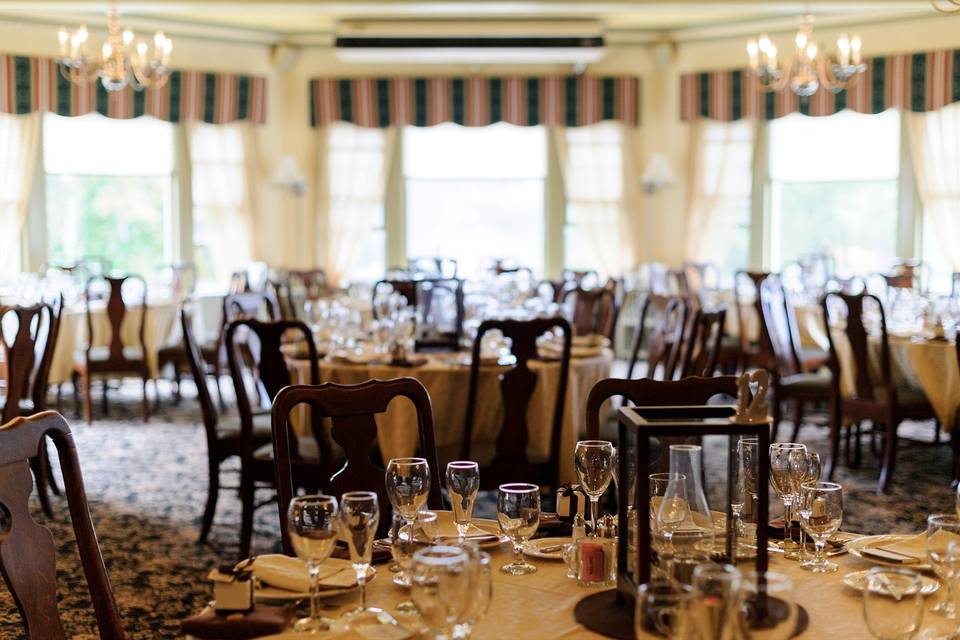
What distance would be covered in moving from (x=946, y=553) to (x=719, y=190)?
9823 mm

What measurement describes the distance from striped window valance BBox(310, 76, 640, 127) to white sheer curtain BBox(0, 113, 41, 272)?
2.94 meters

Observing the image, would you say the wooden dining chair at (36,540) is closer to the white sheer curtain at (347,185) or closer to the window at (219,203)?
the window at (219,203)

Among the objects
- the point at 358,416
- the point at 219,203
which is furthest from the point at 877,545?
the point at 219,203

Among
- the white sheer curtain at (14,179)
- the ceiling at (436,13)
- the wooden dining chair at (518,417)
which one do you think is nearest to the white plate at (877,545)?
the wooden dining chair at (518,417)

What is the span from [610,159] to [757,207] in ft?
5.24

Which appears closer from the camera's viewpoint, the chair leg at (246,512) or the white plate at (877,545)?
the white plate at (877,545)

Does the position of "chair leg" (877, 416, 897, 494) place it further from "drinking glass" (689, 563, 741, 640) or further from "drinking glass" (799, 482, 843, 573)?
"drinking glass" (689, 563, 741, 640)

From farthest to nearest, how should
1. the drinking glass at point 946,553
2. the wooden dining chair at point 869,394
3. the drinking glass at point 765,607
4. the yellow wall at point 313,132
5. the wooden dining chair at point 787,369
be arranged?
the yellow wall at point 313,132, the wooden dining chair at point 787,369, the wooden dining chair at point 869,394, the drinking glass at point 946,553, the drinking glass at point 765,607

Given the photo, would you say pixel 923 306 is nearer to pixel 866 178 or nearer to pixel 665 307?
pixel 665 307

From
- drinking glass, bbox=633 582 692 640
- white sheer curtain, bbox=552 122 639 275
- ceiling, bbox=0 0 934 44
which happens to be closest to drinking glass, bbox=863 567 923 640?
drinking glass, bbox=633 582 692 640

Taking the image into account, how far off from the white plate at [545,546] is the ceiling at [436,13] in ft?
25.0

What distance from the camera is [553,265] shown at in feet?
39.1

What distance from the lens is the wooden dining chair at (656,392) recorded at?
2633 millimetres

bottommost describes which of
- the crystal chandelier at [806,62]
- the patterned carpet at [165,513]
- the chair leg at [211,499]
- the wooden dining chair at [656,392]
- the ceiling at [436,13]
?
the patterned carpet at [165,513]
